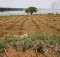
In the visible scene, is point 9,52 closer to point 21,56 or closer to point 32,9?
point 21,56

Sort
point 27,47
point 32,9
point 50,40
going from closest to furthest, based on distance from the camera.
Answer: point 27,47 < point 50,40 < point 32,9

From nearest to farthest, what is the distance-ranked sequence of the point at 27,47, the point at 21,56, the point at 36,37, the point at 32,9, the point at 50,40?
the point at 21,56
the point at 27,47
the point at 50,40
the point at 36,37
the point at 32,9

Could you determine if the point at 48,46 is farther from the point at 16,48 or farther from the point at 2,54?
the point at 2,54

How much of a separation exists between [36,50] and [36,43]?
1.31ft

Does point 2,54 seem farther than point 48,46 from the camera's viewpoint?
No

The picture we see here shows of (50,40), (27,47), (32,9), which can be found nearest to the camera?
(27,47)

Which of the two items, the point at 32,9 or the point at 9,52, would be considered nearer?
the point at 9,52

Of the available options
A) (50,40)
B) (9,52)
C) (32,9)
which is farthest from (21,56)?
(32,9)

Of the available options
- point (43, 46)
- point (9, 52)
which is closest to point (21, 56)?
point (9, 52)

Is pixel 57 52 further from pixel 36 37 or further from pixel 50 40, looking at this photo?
pixel 36 37

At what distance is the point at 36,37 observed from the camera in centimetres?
897

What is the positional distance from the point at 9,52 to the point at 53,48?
1697 mm

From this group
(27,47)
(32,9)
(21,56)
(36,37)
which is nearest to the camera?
(21,56)

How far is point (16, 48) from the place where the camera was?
298 inches
